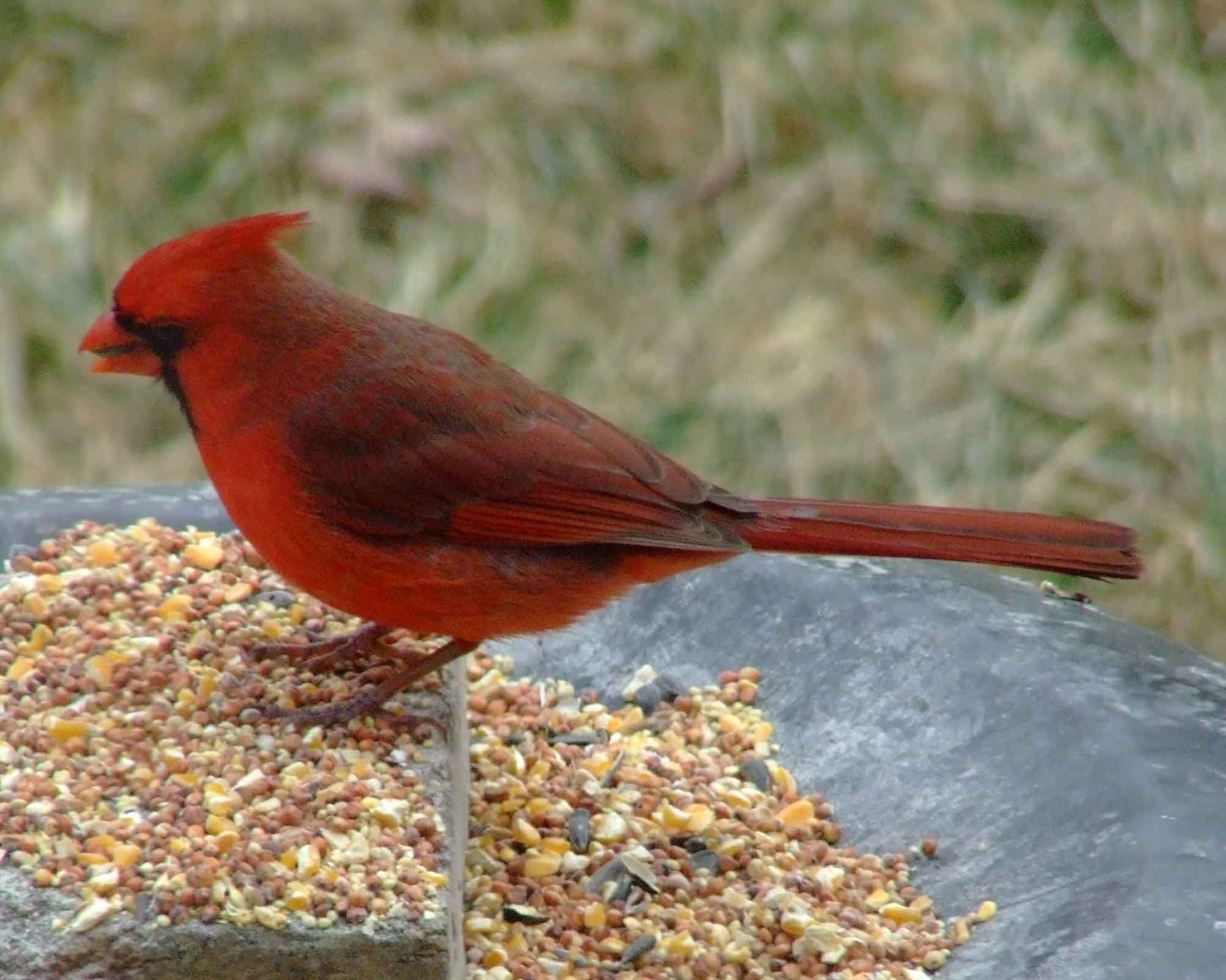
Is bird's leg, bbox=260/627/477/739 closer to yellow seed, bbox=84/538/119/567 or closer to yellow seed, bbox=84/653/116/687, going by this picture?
yellow seed, bbox=84/653/116/687

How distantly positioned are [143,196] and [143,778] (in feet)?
11.2

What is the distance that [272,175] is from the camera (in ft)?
18.1

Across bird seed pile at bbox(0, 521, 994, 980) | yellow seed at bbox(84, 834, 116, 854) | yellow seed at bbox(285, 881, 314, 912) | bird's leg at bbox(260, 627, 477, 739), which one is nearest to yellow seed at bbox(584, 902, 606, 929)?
bird seed pile at bbox(0, 521, 994, 980)

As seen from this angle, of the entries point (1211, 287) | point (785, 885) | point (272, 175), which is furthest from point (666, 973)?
point (272, 175)

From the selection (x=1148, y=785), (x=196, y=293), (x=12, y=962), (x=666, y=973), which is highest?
(x=196, y=293)

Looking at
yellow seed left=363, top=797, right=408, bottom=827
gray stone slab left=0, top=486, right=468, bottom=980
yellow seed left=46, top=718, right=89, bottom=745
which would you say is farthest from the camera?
yellow seed left=46, top=718, right=89, bottom=745

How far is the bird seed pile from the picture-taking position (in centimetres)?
217

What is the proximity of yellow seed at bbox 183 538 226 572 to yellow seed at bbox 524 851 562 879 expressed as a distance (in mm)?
649

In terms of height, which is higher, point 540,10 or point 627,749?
point 540,10

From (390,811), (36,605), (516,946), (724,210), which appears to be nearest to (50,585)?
(36,605)

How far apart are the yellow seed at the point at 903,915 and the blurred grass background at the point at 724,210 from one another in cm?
219

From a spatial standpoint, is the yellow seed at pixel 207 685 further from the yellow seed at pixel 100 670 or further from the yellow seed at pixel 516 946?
the yellow seed at pixel 516 946

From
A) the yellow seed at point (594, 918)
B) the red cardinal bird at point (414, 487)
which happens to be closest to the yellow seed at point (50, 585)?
the red cardinal bird at point (414, 487)

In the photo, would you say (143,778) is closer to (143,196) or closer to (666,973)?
(666,973)
